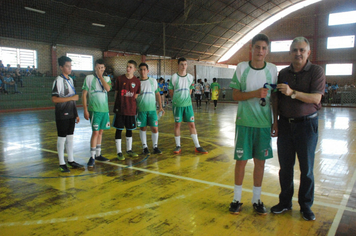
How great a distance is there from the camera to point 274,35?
98.3 feet

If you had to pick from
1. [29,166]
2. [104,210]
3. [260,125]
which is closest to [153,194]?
[104,210]

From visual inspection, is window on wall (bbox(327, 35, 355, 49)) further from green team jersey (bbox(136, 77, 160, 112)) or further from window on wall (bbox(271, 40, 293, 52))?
green team jersey (bbox(136, 77, 160, 112))

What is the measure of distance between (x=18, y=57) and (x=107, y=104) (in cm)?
1962

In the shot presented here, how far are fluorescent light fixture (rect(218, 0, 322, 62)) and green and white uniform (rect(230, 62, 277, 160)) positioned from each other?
3060 cm

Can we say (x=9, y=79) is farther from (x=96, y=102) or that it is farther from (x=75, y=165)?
(x=75, y=165)

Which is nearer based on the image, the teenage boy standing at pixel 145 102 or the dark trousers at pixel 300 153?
the dark trousers at pixel 300 153

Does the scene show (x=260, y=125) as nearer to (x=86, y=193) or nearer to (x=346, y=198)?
(x=346, y=198)

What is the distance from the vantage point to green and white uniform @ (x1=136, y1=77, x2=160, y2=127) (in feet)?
17.4

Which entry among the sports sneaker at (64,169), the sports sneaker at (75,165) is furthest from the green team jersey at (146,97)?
the sports sneaker at (64,169)

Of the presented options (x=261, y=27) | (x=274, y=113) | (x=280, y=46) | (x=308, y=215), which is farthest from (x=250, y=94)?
(x=261, y=27)

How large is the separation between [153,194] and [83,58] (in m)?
24.1

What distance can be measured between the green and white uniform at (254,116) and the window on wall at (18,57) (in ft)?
71.9

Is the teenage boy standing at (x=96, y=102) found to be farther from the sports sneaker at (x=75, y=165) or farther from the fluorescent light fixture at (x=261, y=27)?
the fluorescent light fixture at (x=261, y=27)

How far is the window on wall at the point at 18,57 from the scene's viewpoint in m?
19.7
